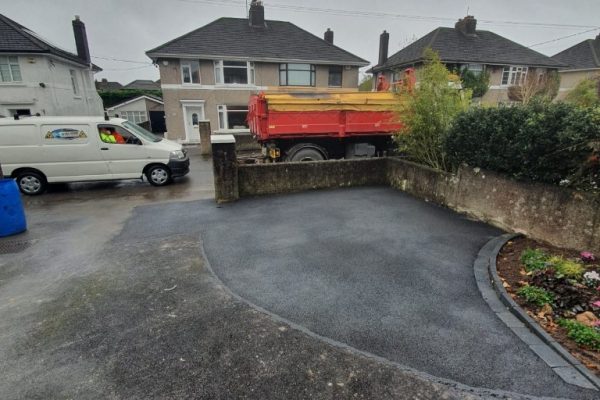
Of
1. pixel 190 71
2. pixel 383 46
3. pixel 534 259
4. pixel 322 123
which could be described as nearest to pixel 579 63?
pixel 383 46

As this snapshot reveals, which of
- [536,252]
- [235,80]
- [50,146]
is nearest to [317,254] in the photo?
[536,252]

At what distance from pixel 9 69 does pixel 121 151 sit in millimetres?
12790

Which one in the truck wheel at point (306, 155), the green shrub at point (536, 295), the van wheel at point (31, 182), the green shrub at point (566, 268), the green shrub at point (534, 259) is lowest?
the green shrub at point (536, 295)

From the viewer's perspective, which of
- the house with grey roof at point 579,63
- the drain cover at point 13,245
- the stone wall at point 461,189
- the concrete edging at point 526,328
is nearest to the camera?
the concrete edging at point 526,328

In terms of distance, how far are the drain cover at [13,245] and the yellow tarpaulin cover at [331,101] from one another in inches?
250

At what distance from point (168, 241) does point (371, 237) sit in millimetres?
3518

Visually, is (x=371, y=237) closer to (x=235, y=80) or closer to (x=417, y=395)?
(x=417, y=395)

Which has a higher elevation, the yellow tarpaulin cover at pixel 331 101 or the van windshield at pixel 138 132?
the yellow tarpaulin cover at pixel 331 101

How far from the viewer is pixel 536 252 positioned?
14.6ft

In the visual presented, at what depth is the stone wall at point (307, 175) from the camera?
834 cm

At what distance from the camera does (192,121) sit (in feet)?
64.7

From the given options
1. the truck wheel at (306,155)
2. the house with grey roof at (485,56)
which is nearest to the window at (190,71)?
the truck wheel at (306,155)

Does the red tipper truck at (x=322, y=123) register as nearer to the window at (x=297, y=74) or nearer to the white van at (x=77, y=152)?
the white van at (x=77, y=152)

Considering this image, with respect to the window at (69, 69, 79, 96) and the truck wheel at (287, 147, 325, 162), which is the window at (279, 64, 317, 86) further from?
the window at (69, 69, 79, 96)
